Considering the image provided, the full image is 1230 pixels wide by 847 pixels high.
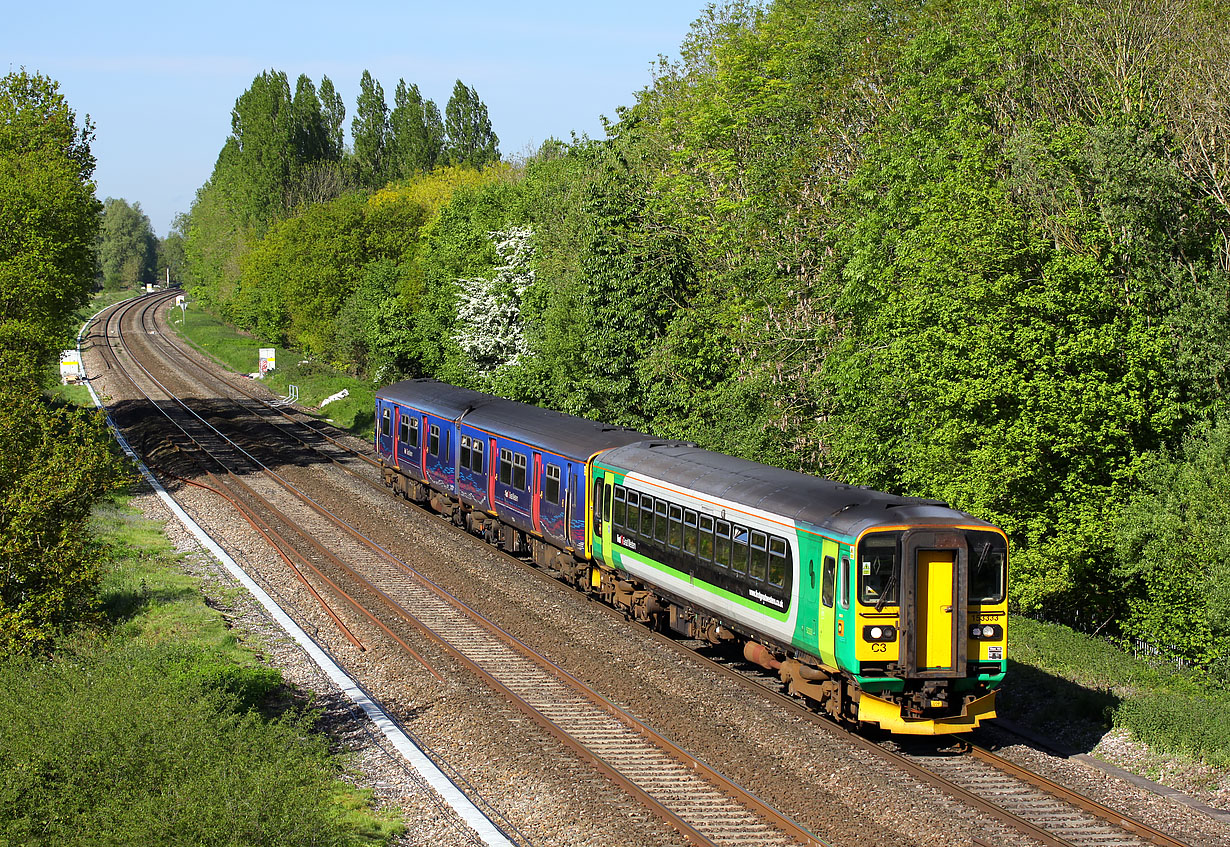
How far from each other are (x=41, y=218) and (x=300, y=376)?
Result: 1066 inches

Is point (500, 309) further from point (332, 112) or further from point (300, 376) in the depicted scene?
point (332, 112)

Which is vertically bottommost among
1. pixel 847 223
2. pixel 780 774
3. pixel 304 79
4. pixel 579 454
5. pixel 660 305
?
pixel 780 774

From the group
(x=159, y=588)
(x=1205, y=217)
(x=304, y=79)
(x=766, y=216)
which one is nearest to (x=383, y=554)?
(x=159, y=588)

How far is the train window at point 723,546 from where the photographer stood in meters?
17.0

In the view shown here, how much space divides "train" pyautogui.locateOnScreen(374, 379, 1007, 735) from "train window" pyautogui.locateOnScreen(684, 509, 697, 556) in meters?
0.03

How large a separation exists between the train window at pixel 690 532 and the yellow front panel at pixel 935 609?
4.56m

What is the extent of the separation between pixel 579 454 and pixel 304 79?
8114 cm

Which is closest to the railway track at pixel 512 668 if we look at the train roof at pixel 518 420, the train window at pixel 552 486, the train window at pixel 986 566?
the train window at pixel 552 486

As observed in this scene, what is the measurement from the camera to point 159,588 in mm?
22156

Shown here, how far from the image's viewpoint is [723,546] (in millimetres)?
17172

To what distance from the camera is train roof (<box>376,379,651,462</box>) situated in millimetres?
23078

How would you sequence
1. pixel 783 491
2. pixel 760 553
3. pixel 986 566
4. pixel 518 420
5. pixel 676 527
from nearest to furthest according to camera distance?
pixel 986 566 < pixel 760 553 < pixel 783 491 < pixel 676 527 < pixel 518 420

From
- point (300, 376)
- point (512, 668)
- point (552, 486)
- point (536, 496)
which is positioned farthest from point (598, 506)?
point (300, 376)

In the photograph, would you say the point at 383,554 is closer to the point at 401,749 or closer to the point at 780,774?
the point at 401,749
